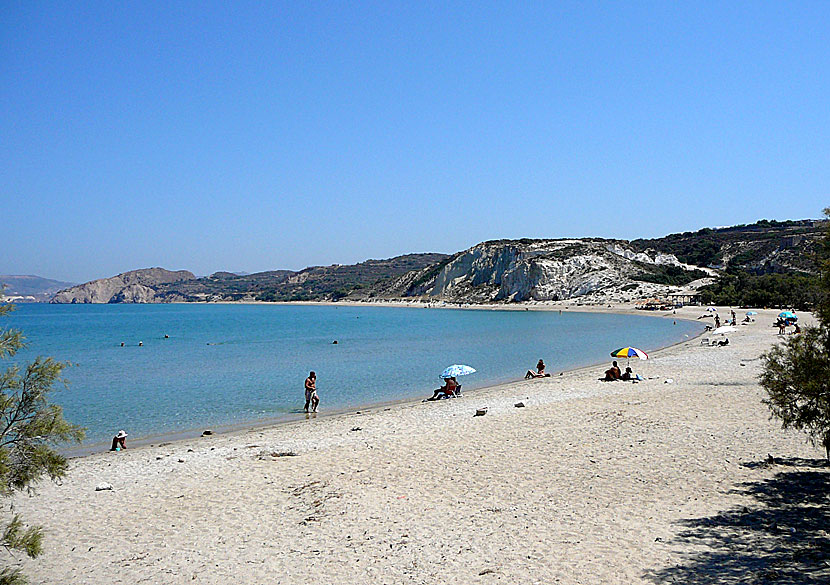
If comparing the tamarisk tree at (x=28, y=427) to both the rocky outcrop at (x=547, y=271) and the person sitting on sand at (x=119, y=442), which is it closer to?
the person sitting on sand at (x=119, y=442)

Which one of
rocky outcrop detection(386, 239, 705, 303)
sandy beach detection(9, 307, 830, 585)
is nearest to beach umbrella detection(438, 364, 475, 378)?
sandy beach detection(9, 307, 830, 585)

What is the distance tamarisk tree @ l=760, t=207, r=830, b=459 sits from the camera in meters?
7.27

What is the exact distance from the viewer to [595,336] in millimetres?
46875

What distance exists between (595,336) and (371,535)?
1643 inches

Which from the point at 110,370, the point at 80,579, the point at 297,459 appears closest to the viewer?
the point at 80,579

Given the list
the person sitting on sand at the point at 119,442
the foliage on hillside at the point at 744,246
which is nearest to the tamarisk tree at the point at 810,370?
the person sitting on sand at the point at 119,442

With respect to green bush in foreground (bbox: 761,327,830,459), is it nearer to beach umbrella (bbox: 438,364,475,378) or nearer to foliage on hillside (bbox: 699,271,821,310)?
beach umbrella (bbox: 438,364,475,378)

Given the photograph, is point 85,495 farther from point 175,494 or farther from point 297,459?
point 297,459

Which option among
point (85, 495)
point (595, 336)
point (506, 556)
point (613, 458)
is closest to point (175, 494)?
point (85, 495)

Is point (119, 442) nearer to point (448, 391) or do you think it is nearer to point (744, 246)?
point (448, 391)

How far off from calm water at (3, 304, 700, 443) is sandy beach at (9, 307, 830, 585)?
10.6 ft

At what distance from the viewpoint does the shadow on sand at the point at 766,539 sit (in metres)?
6.08

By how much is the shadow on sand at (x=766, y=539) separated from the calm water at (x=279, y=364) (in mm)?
7489

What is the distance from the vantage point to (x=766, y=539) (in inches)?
276
